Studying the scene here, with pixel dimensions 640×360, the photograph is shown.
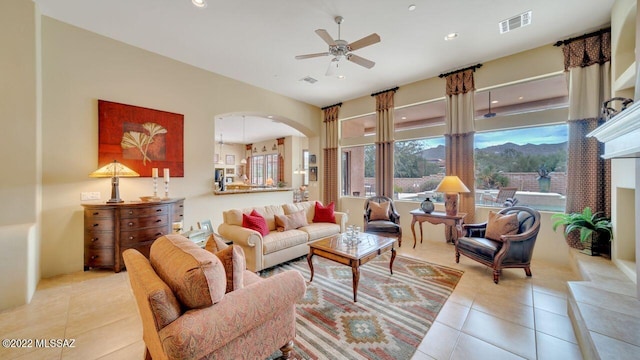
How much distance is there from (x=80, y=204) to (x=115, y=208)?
0.60 meters

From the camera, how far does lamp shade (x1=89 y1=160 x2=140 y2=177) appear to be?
3.24 metres

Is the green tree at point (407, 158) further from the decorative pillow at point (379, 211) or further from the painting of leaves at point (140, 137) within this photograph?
the painting of leaves at point (140, 137)

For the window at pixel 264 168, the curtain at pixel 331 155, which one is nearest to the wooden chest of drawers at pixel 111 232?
the curtain at pixel 331 155

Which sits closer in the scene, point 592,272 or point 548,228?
point 592,272

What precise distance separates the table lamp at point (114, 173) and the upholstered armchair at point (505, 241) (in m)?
5.13

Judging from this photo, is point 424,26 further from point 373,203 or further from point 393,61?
point 373,203

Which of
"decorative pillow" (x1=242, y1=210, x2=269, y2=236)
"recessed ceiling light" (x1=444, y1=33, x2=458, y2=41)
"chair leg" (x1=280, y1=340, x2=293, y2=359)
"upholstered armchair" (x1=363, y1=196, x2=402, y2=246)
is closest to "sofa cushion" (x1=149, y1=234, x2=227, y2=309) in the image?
"chair leg" (x1=280, y1=340, x2=293, y2=359)

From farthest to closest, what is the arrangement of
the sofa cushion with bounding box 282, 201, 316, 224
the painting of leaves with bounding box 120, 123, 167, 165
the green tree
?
the green tree
the sofa cushion with bounding box 282, 201, 316, 224
the painting of leaves with bounding box 120, 123, 167, 165

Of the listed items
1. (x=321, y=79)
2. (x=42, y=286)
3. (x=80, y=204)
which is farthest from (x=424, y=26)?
(x=42, y=286)

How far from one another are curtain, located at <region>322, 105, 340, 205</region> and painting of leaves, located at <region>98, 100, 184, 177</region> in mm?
3789

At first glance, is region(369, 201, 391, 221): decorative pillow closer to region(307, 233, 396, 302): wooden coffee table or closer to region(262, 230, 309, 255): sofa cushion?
region(307, 233, 396, 302): wooden coffee table

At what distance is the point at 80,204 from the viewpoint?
11.1 ft

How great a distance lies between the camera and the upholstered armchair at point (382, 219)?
4.41 m

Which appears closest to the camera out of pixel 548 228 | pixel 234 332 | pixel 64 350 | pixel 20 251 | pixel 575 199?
pixel 234 332
